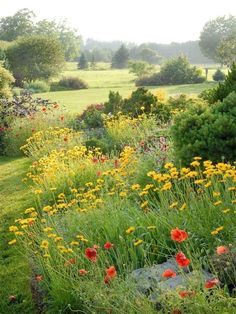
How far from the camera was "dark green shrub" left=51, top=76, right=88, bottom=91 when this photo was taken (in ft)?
147

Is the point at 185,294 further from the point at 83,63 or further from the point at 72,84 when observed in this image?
the point at 83,63

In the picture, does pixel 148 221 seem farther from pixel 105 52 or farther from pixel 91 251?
pixel 105 52

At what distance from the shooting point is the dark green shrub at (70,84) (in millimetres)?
44787

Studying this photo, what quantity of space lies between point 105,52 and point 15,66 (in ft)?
268

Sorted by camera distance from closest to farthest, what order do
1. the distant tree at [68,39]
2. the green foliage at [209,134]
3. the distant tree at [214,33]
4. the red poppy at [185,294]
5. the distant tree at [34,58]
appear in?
1. the red poppy at [185,294]
2. the green foliage at [209,134]
3. the distant tree at [34,58]
4. the distant tree at [214,33]
5. the distant tree at [68,39]

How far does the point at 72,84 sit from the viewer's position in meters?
45.4

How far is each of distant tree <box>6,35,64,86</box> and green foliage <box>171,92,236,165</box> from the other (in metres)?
44.5

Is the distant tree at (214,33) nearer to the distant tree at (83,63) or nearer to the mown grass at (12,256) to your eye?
the distant tree at (83,63)

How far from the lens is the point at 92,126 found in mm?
14828

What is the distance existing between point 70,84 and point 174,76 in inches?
399

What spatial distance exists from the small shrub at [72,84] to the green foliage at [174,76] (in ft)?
17.5

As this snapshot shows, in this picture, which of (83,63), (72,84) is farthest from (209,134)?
(83,63)

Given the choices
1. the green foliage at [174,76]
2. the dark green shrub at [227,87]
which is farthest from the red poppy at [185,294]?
the green foliage at [174,76]

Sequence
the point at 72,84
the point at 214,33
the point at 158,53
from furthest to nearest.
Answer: the point at 158,53 → the point at 214,33 → the point at 72,84
